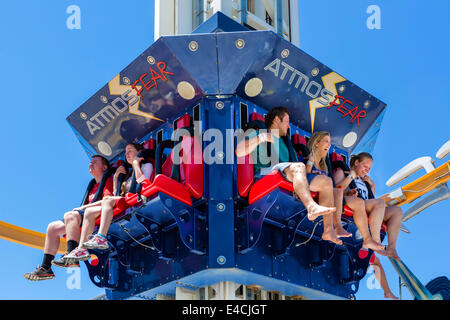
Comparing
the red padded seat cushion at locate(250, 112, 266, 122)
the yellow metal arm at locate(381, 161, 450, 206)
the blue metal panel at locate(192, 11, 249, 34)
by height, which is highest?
the blue metal panel at locate(192, 11, 249, 34)

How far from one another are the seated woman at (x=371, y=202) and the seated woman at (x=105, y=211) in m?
3.29

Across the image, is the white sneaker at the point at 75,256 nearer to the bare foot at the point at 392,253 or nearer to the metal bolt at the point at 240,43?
the metal bolt at the point at 240,43

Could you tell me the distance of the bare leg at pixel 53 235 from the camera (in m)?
11.6

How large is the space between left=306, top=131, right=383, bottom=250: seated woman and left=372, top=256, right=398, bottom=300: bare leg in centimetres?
171

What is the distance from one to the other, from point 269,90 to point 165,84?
169 cm

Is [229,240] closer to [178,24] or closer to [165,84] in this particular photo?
[165,84]

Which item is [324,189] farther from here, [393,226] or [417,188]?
[417,188]

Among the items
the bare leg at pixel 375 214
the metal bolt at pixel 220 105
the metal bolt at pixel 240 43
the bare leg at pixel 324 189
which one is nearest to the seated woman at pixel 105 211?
the metal bolt at pixel 220 105

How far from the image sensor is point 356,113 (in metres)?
12.5

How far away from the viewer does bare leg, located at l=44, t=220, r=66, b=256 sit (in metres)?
11.6

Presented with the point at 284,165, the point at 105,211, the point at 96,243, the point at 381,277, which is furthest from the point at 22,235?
the point at 381,277

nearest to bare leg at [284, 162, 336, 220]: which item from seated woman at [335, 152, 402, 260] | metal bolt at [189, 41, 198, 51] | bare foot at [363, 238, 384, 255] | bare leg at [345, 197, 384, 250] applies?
bare leg at [345, 197, 384, 250]

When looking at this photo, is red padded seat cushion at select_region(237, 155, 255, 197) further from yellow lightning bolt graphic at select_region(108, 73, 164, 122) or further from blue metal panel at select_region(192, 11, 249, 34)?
blue metal panel at select_region(192, 11, 249, 34)
